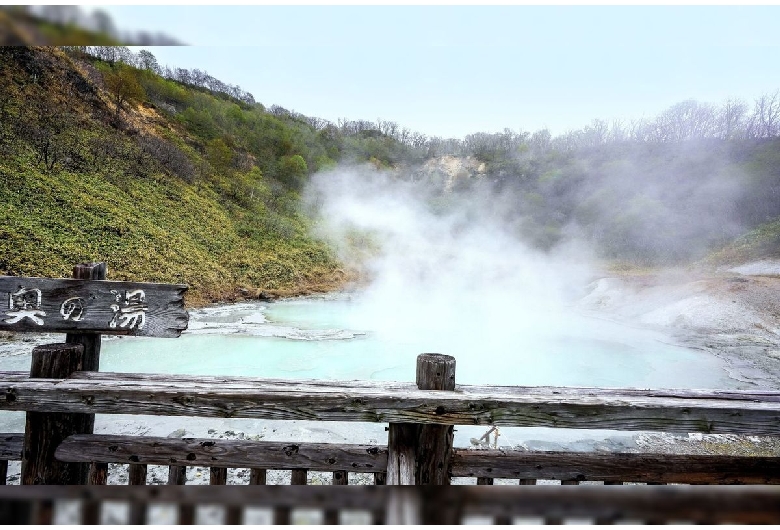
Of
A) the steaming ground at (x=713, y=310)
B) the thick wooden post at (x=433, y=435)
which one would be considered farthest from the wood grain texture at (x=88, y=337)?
the steaming ground at (x=713, y=310)

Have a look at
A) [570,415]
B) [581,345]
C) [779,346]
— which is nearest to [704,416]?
[570,415]

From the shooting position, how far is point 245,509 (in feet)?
1.90

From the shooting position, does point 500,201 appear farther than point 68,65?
Yes

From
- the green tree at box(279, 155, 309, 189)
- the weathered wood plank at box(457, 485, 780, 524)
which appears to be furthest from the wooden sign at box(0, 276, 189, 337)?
the green tree at box(279, 155, 309, 189)

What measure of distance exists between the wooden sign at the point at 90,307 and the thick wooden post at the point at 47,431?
211 millimetres

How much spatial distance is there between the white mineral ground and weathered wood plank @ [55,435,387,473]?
1515 millimetres

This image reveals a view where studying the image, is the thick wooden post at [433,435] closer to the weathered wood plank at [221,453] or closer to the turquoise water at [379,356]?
the weathered wood plank at [221,453]

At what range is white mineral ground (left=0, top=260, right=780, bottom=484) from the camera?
4020 millimetres

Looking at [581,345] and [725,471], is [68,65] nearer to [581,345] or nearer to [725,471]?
[581,345]

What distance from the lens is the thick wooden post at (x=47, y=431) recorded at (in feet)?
5.69

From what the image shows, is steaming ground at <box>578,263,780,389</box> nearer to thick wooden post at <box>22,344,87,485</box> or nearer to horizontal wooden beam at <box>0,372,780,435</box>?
horizontal wooden beam at <box>0,372,780,435</box>

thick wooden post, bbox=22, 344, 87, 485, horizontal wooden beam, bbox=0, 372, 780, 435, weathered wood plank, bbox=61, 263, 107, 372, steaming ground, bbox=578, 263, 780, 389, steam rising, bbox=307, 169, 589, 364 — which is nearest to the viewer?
horizontal wooden beam, bbox=0, 372, 780, 435

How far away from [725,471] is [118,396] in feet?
8.16

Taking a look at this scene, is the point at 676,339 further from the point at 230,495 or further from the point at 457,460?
the point at 230,495
